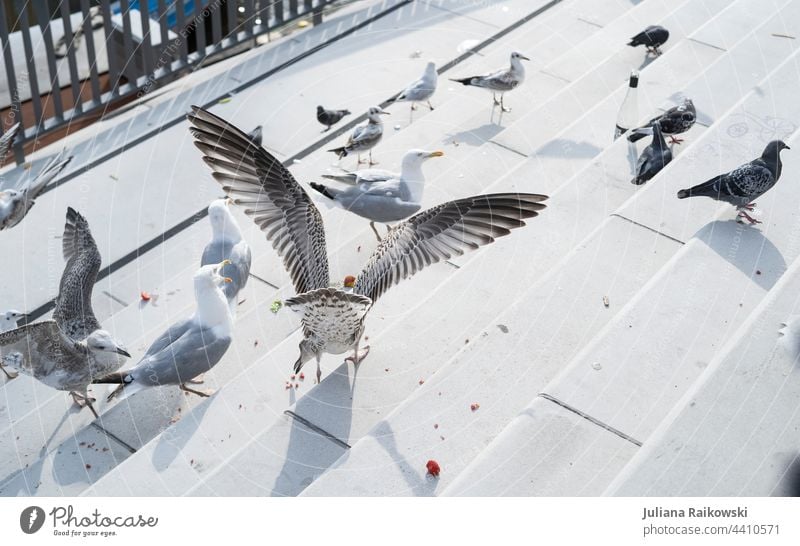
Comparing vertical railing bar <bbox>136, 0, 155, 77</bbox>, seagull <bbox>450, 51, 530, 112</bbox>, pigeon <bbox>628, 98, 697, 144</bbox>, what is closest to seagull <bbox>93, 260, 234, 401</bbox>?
pigeon <bbox>628, 98, 697, 144</bbox>

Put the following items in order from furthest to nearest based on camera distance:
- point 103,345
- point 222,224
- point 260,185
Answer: point 222,224
point 260,185
point 103,345

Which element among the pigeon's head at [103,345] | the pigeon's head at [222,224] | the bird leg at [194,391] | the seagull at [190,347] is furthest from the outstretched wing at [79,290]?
the pigeon's head at [222,224]

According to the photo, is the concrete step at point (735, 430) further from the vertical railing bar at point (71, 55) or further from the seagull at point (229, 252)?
the vertical railing bar at point (71, 55)

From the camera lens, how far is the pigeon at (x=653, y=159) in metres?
7.14

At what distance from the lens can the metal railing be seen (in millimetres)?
8617

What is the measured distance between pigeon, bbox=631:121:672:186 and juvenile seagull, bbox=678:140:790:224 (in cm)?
61

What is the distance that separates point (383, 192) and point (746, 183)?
2.28 m

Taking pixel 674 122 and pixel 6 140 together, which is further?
pixel 6 140

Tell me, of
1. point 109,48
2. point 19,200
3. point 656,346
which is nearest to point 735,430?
point 656,346

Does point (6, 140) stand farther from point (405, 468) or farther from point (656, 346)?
point (656, 346)

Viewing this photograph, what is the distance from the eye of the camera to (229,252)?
6.52m
